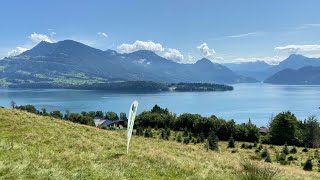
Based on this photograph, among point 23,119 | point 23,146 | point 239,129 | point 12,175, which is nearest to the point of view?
point 12,175

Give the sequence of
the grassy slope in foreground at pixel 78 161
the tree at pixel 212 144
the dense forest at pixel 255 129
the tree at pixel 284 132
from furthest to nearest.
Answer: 1. the tree at pixel 284 132
2. the dense forest at pixel 255 129
3. the tree at pixel 212 144
4. the grassy slope in foreground at pixel 78 161

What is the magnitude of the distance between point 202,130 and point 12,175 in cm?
12047

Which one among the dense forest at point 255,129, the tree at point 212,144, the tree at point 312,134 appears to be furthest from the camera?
the dense forest at point 255,129

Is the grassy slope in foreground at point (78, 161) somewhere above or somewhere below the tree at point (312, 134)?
above

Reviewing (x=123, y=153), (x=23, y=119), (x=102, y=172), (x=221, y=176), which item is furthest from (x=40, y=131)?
(x=221, y=176)

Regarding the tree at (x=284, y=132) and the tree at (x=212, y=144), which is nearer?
the tree at (x=212, y=144)

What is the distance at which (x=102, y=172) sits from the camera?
1296 centimetres

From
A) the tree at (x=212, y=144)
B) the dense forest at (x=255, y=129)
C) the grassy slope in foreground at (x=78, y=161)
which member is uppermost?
the grassy slope in foreground at (x=78, y=161)

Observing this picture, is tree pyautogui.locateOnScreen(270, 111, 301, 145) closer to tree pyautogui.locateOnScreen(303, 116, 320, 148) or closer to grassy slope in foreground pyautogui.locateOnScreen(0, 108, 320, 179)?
tree pyautogui.locateOnScreen(303, 116, 320, 148)

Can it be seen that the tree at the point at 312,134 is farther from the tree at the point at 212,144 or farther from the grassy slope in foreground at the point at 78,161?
the grassy slope in foreground at the point at 78,161

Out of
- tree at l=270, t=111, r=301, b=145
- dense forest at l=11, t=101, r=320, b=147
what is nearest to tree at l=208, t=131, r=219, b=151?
dense forest at l=11, t=101, r=320, b=147

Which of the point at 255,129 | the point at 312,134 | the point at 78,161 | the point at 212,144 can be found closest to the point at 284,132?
the point at 312,134

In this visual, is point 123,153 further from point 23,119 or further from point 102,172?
point 23,119

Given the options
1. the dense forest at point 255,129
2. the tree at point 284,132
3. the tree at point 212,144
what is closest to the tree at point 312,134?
the dense forest at point 255,129
